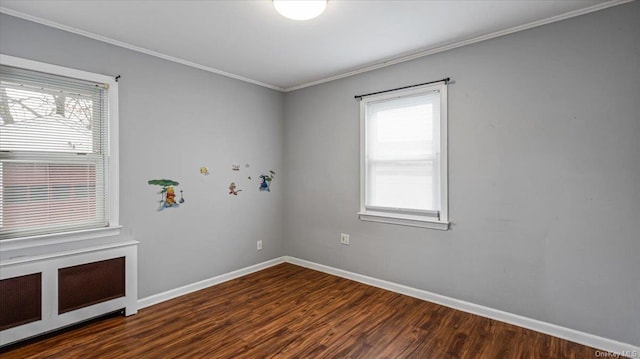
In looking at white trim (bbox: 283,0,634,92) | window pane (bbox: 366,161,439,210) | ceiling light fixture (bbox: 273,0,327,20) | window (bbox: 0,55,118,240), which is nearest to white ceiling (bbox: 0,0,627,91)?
white trim (bbox: 283,0,634,92)

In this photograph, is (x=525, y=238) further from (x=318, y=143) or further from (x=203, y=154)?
(x=203, y=154)

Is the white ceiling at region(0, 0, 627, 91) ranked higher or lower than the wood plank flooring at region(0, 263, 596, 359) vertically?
higher

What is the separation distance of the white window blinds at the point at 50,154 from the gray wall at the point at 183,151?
180 mm

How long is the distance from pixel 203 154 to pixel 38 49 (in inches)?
62.6

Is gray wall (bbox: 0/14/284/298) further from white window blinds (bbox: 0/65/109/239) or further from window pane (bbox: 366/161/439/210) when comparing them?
window pane (bbox: 366/161/439/210)

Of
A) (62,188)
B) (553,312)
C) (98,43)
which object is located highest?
(98,43)

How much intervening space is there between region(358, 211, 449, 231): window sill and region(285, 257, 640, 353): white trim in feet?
2.22

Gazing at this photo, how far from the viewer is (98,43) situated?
109 inches

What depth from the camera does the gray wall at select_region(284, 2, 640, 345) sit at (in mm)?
2229

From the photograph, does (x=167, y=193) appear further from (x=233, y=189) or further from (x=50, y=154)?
(x=50, y=154)

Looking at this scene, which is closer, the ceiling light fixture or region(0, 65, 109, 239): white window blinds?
the ceiling light fixture

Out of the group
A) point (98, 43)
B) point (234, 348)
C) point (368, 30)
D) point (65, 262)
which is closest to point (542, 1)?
point (368, 30)

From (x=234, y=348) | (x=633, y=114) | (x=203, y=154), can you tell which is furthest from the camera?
(x=203, y=154)

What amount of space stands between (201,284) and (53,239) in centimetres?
146
